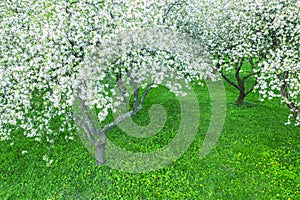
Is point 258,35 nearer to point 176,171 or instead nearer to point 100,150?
point 176,171

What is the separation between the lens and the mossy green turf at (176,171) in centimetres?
879

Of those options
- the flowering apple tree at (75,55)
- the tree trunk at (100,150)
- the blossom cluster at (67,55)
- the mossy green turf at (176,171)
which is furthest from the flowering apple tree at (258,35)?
the tree trunk at (100,150)

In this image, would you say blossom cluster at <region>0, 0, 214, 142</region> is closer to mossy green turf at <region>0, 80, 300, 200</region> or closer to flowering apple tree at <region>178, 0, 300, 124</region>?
mossy green turf at <region>0, 80, 300, 200</region>

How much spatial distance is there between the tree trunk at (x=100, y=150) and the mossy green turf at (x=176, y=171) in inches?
10.5

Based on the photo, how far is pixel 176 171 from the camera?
9.74 m

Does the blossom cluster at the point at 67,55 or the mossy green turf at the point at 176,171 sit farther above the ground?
the blossom cluster at the point at 67,55

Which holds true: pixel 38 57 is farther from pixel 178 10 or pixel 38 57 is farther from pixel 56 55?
pixel 178 10

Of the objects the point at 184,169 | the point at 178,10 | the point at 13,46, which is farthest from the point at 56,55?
the point at 178,10

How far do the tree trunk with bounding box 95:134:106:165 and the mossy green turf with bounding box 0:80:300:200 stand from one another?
27 cm

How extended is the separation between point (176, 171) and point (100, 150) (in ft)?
9.65

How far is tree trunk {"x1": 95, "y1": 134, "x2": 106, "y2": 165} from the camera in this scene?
33.0ft

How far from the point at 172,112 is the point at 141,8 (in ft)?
23.2

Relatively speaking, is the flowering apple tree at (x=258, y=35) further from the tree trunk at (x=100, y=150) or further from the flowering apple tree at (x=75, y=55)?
the tree trunk at (x=100, y=150)

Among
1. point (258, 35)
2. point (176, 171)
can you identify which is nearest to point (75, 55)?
point (176, 171)
